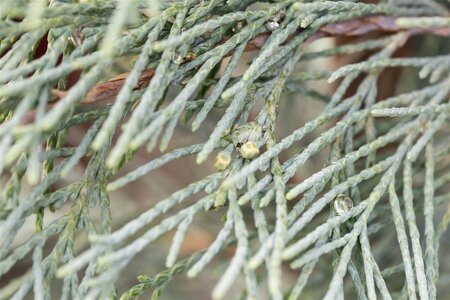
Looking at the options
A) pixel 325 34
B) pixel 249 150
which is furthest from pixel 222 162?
pixel 325 34

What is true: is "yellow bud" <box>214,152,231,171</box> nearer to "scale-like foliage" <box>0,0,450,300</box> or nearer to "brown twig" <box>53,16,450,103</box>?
"scale-like foliage" <box>0,0,450,300</box>

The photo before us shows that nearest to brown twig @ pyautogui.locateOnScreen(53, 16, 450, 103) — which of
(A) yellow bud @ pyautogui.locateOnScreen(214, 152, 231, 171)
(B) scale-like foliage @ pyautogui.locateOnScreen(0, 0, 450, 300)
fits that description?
(B) scale-like foliage @ pyautogui.locateOnScreen(0, 0, 450, 300)

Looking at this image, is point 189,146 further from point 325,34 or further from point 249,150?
point 325,34

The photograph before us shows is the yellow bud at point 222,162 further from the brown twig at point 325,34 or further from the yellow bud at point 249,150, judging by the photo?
the brown twig at point 325,34

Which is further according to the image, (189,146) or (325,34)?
(325,34)

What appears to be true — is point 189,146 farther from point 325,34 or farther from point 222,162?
point 325,34

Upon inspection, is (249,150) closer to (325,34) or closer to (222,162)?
(222,162)

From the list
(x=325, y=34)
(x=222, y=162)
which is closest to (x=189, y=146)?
(x=222, y=162)

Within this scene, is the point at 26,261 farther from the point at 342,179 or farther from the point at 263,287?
the point at 342,179

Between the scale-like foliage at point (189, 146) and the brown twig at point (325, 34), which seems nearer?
the scale-like foliage at point (189, 146)

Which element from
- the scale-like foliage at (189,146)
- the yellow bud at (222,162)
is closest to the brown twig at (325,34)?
the scale-like foliage at (189,146)

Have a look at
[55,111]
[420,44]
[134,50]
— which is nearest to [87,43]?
[134,50]
